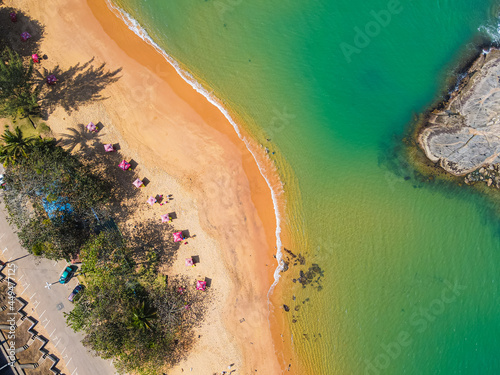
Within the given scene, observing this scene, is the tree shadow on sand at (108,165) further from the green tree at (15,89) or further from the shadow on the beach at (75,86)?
the green tree at (15,89)

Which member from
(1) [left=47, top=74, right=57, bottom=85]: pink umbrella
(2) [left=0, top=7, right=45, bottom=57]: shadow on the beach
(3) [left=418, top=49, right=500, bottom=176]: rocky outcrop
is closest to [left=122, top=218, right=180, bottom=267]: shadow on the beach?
(1) [left=47, top=74, right=57, bottom=85]: pink umbrella

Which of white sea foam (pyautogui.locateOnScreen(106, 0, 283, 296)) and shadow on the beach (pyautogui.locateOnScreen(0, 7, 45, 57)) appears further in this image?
shadow on the beach (pyautogui.locateOnScreen(0, 7, 45, 57))

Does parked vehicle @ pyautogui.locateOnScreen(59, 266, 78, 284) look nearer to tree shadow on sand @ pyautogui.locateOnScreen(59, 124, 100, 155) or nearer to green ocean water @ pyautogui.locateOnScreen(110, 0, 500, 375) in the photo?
tree shadow on sand @ pyautogui.locateOnScreen(59, 124, 100, 155)

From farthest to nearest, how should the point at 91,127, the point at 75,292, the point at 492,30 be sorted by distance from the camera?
the point at 492,30 → the point at 91,127 → the point at 75,292

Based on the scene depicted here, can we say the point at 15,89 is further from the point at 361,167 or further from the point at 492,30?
the point at 492,30

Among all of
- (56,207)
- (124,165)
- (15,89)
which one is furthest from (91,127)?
(56,207)

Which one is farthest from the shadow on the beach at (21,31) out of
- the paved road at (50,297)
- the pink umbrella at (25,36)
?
the paved road at (50,297)
